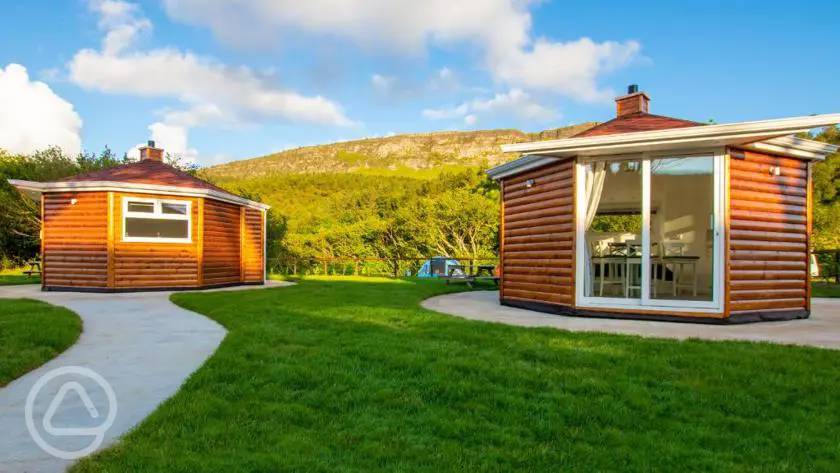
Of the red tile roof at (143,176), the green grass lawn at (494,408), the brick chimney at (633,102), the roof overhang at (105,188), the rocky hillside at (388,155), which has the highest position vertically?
the rocky hillside at (388,155)

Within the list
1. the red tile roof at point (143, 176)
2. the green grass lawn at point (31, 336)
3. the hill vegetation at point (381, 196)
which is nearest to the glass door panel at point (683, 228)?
the hill vegetation at point (381, 196)

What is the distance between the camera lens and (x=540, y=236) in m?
7.50

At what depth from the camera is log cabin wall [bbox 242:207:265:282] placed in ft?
44.7

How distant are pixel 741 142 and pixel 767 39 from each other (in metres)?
10.2

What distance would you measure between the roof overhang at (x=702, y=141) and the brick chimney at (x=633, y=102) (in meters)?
2.60

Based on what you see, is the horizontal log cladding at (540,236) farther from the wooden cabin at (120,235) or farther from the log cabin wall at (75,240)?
the log cabin wall at (75,240)

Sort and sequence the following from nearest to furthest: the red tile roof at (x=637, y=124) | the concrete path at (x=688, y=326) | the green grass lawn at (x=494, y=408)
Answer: the green grass lawn at (x=494, y=408), the concrete path at (x=688, y=326), the red tile roof at (x=637, y=124)

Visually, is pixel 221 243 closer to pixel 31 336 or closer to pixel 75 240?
pixel 75 240

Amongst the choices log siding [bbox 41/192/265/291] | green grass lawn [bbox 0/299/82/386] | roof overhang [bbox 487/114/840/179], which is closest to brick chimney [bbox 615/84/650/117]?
roof overhang [bbox 487/114/840/179]

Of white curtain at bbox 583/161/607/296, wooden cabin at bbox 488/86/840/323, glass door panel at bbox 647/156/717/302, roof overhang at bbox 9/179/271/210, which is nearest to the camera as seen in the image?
wooden cabin at bbox 488/86/840/323

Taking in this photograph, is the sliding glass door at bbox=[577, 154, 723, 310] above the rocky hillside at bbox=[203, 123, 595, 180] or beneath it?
beneath

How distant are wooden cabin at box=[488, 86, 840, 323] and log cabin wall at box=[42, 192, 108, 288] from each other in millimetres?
8656

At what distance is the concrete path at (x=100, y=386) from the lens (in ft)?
7.86

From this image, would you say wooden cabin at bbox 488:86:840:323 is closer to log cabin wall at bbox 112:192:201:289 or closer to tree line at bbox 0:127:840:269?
log cabin wall at bbox 112:192:201:289
